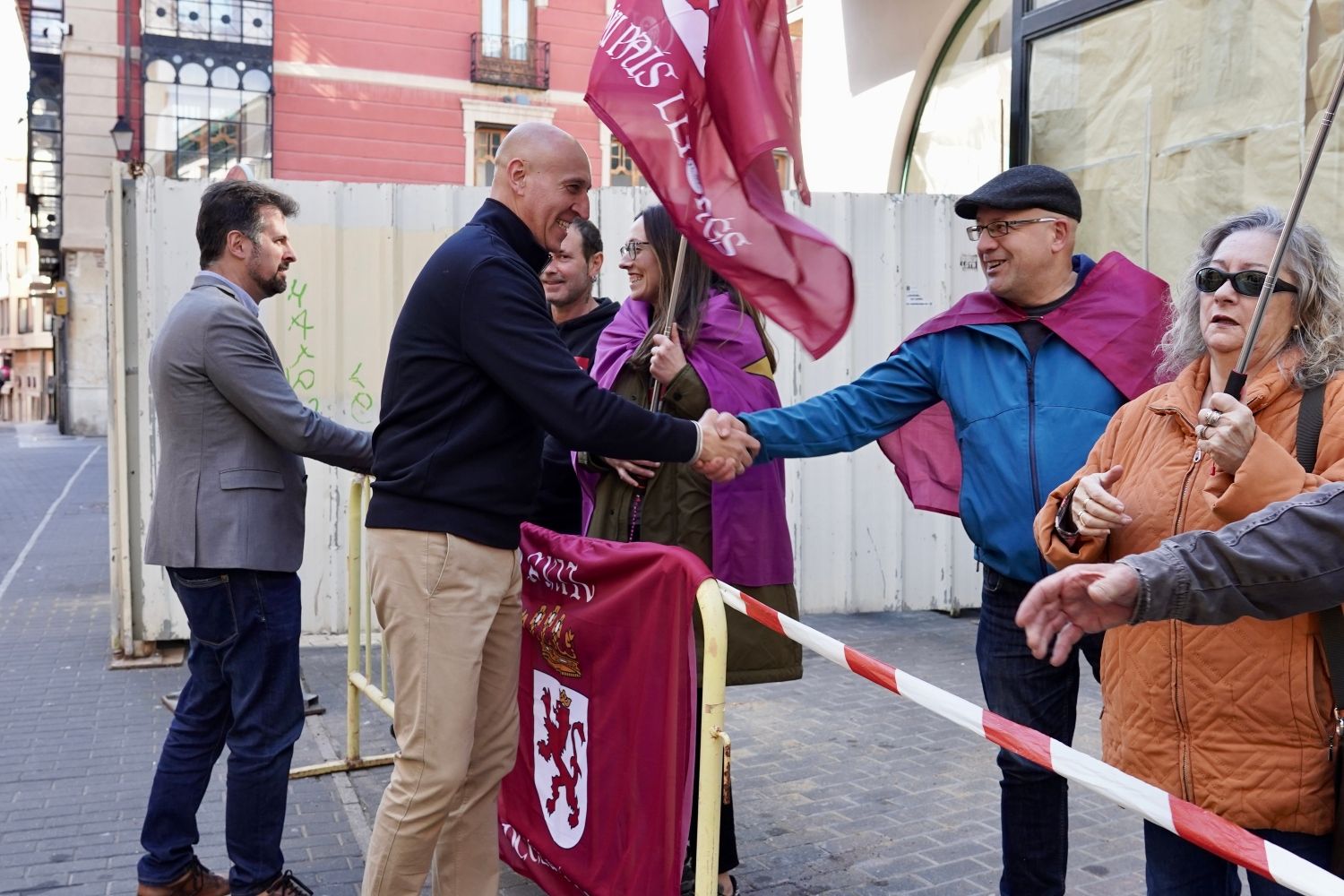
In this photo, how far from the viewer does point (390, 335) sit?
24.3 feet

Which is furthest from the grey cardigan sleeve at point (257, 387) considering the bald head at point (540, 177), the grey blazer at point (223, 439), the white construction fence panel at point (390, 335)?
the white construction fence panel at point (390, 335)

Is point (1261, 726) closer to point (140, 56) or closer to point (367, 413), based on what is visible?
point (367, 413)

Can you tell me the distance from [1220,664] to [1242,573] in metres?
0.32

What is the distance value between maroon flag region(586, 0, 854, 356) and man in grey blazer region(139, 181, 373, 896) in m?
1.44

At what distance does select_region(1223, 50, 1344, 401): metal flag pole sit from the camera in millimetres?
2010

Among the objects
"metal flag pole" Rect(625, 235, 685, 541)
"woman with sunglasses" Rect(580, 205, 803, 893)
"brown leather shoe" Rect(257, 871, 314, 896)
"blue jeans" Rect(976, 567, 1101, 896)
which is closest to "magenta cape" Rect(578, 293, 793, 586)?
"woman with sunglasses" Rect(580, 205, 803, 893)

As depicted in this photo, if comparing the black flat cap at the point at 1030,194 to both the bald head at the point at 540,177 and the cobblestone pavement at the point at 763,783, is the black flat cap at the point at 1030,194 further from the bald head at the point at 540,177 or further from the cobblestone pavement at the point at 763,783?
the cobblestone pavement at the point at 763,783

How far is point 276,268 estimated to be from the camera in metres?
4.11

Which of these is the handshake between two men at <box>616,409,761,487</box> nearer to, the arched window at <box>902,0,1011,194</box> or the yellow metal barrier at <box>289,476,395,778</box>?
the yellow metal barrier at <box>289,476,395,778</box>

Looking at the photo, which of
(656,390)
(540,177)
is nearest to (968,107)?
(656,390)

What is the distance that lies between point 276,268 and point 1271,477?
10.6 ft

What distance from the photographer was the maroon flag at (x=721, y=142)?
3307 mm

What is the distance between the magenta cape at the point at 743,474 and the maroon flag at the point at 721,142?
0.58 m

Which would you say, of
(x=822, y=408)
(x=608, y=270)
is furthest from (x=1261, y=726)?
(x=608, y=270)
